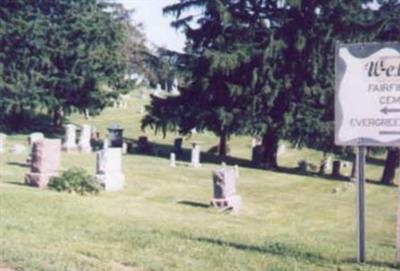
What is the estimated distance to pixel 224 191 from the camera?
64.0 ft

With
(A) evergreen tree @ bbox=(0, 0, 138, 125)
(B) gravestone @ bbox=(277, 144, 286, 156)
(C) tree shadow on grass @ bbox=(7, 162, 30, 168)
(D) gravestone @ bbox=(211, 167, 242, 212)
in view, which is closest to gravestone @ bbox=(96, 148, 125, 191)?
(D) gravestone @ bbox=(211, 167, 242, 212)

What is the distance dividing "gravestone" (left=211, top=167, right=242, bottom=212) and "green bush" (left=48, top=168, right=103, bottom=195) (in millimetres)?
3218

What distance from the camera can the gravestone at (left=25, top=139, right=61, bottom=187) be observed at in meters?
19.2

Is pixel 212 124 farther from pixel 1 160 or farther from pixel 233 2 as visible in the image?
pixel 1 160

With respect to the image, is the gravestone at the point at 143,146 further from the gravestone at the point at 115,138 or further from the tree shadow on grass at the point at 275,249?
the tree shadow on grass at the point at 275,249

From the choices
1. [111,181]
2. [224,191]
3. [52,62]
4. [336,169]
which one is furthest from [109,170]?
[52,62]

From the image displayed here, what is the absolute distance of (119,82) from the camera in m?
49.0

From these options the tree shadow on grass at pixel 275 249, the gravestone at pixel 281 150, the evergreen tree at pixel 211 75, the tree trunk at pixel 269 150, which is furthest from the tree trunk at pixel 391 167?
the tree shadow on grass at pixel 275 249

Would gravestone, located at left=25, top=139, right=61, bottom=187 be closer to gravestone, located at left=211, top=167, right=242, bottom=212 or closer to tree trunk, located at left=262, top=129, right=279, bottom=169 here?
gravestone, located at left=211, top=167, right=242, bottom=212

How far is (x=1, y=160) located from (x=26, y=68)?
20.2 m

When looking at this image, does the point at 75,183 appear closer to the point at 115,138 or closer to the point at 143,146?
the point at 115,138

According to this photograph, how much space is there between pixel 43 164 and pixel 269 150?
17955 mm

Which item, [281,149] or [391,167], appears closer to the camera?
[391,167]

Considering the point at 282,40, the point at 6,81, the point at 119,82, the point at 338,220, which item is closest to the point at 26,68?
the point at 6,81
